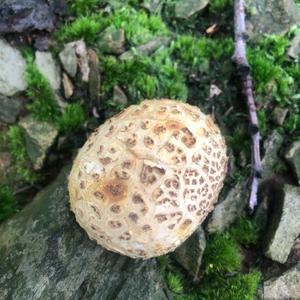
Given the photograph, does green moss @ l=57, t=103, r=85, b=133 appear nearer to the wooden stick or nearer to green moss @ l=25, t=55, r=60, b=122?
green moss @ l=25, t=55, r=60, b=122

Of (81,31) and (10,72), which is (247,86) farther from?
(10,72)

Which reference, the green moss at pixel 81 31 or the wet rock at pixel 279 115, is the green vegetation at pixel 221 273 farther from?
the green moss at pixel 81 31

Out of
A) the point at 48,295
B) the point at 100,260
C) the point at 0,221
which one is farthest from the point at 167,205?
the point at 0,221

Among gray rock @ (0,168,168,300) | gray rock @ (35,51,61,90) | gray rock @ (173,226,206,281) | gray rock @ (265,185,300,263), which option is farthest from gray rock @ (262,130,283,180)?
gray rock @ (35,51,61,90)

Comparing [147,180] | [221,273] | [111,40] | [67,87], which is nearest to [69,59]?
[67,87]

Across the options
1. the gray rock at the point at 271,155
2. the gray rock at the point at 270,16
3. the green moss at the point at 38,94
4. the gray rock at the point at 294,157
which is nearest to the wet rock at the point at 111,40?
the green moss at the point at 38,94

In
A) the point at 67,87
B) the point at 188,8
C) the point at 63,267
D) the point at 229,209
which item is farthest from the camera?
the point at 188,8

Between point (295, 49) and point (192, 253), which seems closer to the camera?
point (192, 253)
